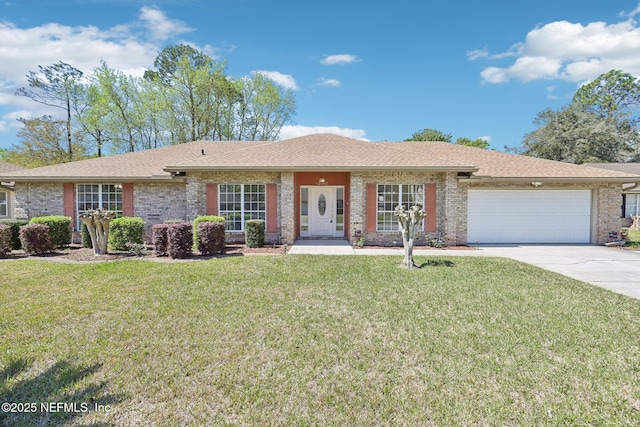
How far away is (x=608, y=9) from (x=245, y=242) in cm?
1662

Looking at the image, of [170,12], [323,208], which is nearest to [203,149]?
[170,12]

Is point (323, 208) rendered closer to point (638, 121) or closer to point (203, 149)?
point (203, 149)

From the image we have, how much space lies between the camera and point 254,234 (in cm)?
1084

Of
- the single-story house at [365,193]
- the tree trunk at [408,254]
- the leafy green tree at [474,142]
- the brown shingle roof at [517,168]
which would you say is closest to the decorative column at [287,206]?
the single-story house at [365,193]

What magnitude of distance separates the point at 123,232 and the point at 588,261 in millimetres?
14016

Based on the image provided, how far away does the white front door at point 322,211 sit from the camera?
43.2ft

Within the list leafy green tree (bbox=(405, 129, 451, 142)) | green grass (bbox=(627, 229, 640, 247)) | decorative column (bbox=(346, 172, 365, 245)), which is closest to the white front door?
decorative column (bbox=(346, 172, 365, 245))

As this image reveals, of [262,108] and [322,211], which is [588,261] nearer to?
[322,211]

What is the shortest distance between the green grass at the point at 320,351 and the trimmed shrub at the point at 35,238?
3.63 metres

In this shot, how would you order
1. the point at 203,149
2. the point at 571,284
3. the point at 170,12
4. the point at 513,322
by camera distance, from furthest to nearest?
the point at 203,149, the point at 170,12, the point at 571,284, the point at 513,322

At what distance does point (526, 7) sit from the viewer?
12852 millimetres

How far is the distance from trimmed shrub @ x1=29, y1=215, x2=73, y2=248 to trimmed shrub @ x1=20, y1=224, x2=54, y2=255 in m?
0.36

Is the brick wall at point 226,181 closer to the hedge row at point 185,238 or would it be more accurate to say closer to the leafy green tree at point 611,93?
the hedge row at point 185,238

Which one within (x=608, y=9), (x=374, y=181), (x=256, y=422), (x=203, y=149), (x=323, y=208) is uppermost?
(x=608, y=9)
